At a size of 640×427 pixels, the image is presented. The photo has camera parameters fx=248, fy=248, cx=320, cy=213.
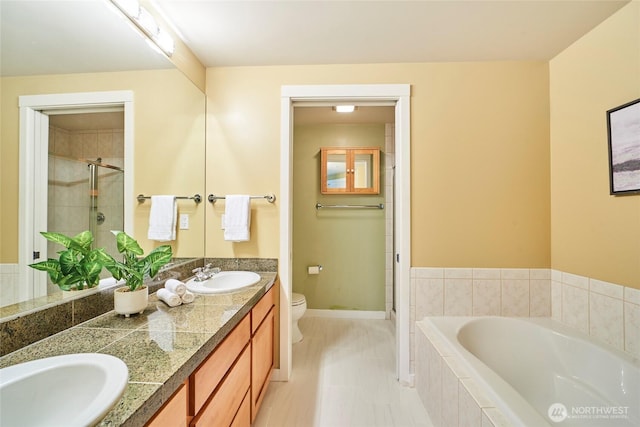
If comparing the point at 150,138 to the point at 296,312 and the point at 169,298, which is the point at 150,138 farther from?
→ the point at 296,312

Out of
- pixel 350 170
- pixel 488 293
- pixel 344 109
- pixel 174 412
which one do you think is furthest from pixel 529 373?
pixel 344 109

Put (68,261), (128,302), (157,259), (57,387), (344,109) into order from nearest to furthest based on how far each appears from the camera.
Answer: (57,387) < (68,261) < (128,302) < (157,259) < (344,109)

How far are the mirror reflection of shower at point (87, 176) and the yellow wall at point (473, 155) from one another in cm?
96

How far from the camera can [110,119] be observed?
3.62ft

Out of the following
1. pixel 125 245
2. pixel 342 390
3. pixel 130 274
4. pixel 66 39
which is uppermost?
pixel 66 39

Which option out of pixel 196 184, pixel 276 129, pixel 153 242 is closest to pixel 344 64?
pixel 276 129

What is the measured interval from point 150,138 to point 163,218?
47 cm

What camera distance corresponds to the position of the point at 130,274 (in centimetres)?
107

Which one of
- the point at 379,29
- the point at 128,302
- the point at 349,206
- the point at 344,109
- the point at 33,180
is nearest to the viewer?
the point at 33,180

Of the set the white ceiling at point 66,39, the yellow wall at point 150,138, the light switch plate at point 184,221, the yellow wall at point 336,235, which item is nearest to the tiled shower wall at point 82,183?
the yellow wall at point 150,138

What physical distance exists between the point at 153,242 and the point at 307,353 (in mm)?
1546

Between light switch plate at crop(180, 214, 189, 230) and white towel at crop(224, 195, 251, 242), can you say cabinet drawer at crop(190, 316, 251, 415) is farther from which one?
light switch plate at crop(180, 214, 189, 230)

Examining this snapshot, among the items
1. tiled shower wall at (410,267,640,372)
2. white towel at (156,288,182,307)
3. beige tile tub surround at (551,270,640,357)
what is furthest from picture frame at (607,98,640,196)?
white towel at (156,288,182,307)

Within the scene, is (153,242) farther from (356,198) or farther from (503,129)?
(503,129)
